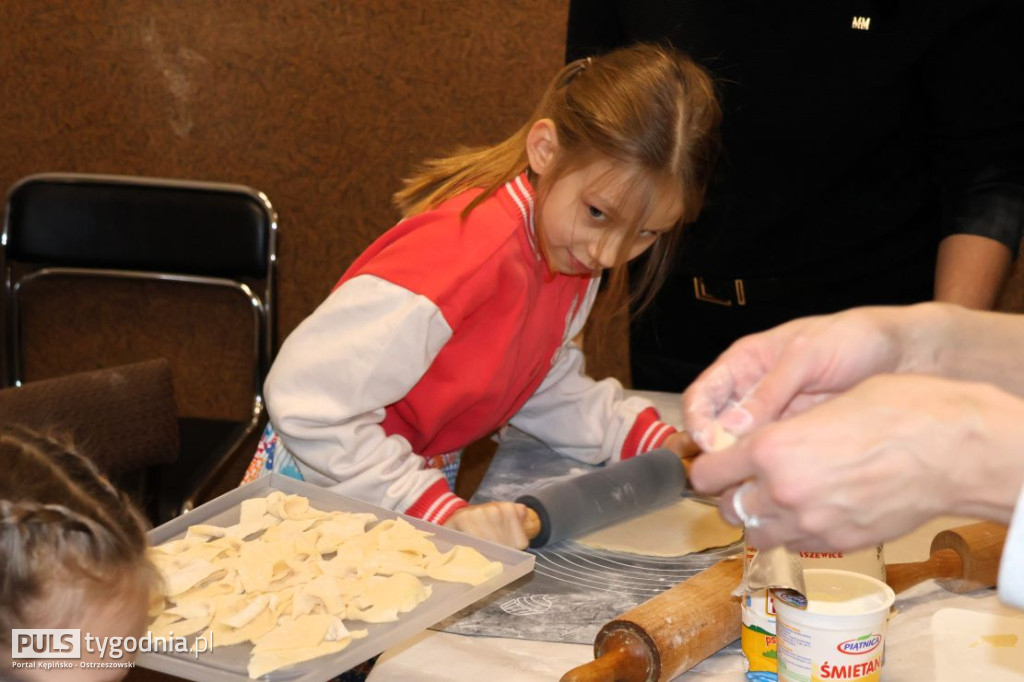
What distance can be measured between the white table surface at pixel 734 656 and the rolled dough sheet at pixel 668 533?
0.24 meters

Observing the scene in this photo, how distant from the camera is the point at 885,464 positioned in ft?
2.35

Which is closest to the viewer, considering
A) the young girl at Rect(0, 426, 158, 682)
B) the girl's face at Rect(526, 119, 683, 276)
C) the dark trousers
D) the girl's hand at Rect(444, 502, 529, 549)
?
the young girl at Rect(0, 426, 158, 682)

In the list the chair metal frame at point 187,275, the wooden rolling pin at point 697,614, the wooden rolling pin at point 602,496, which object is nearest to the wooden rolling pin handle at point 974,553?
the wooden rolling pin at point 697,614

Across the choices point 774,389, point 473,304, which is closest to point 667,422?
point 473,304

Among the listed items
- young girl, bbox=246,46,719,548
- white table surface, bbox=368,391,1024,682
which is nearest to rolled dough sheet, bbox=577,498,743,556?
young girl, bbox=246,46,719,548

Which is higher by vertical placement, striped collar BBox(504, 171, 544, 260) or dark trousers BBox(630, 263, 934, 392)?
striped collar BBox(504, 171, 544, 260)

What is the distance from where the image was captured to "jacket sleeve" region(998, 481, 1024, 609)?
28.2 inches

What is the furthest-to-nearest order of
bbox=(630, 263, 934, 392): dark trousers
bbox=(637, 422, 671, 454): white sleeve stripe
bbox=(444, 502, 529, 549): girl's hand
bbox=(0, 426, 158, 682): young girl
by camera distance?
1. bbox=(630, 263, 934, 392): dark trousers
2. bbox=(637, 422, 671, 454): white sleeve stripe
3. bbox=(444, 502, 529, 549): girl's hand
4. bbox=(0, 426, 158, 682): young girl

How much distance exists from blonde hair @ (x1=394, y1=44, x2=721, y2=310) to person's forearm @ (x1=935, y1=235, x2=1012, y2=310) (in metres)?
0.41

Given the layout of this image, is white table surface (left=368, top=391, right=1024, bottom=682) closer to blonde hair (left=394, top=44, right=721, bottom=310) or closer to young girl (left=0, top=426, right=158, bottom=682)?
young girl (left=0, top=426, right=158, bottom=682)

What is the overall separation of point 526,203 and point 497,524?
1.54 ft

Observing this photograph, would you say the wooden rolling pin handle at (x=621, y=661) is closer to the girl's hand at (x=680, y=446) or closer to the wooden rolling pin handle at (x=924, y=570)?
the wooden rolling pin handle at (x=924, y=570)

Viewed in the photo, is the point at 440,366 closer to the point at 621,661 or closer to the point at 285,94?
the point at 621,661

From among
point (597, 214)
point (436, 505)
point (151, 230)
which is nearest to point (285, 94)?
point (151, 230)
